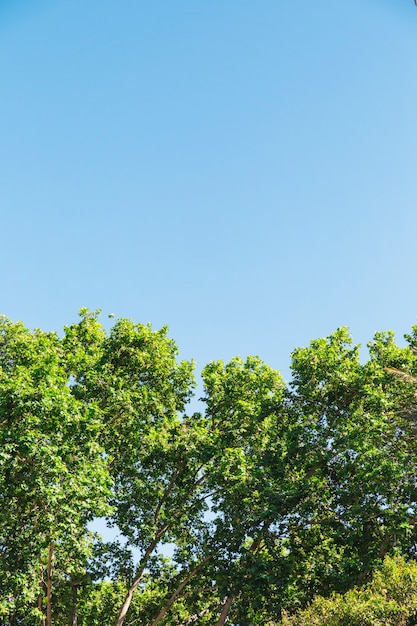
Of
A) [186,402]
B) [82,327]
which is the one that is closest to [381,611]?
[186,402]

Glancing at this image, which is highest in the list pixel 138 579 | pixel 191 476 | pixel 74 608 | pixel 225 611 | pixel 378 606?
pixel 191 476

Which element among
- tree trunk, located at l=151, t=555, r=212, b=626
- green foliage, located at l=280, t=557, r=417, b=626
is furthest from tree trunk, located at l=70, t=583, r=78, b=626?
green foliage, located at l=280, t=557, r=417, b=626

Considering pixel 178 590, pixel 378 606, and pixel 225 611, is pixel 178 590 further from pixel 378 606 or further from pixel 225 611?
pixel 378 606

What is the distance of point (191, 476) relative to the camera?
19797mm

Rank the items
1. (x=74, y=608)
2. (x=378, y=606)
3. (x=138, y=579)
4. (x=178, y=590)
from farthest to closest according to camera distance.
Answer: (x=178, y=590), (x=138, y=579), (x=74, y=608), (x=378, y=606)

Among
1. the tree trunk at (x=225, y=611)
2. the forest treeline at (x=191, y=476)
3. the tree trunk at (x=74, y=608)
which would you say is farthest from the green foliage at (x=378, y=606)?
the tree trunk at (x=74, y=608)

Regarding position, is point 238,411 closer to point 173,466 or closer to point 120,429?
point 173,466

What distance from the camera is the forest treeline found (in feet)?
51.0

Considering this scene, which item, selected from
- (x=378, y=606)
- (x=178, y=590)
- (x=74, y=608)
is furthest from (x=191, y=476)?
(x=378, y=606)

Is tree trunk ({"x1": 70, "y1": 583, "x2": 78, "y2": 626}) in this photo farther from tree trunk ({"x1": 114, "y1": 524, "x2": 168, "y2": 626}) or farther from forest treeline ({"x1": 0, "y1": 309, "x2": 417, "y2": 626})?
tree trunk ({"x1": 114, "y1": 524, "x2": 168, "y2": 626})

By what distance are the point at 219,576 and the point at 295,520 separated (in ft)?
10.1

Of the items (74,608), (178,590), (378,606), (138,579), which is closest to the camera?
(378,606)

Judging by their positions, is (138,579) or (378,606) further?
(138,579)

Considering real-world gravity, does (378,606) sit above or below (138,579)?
below
